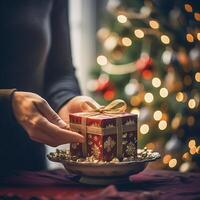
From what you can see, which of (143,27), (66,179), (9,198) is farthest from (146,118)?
(9,198)

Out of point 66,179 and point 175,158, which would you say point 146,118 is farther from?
point 66,179

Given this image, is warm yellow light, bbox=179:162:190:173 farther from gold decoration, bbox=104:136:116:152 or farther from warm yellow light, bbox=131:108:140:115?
gold decoration, bbox=104:136:116:152

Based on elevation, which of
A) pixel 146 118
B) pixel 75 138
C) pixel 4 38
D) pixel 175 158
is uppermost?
pixel 4 38

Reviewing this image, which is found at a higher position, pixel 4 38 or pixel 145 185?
pixel 4 38

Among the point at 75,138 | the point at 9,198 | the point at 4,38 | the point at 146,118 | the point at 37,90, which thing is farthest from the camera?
the point at 146,118

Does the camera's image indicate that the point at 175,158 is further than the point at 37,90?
Yes

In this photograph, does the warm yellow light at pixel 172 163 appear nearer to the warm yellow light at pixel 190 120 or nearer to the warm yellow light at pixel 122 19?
the warm yellow light at pixel 190 120

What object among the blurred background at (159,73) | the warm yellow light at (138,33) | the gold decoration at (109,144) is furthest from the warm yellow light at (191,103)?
the gold decoration at (109,144)
